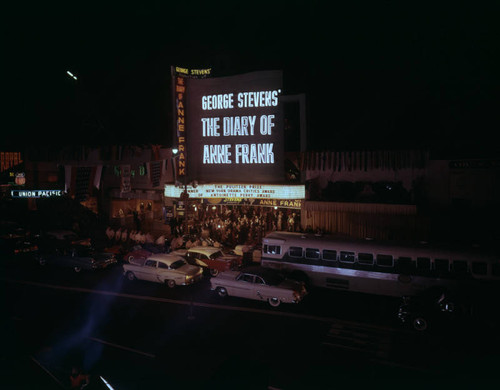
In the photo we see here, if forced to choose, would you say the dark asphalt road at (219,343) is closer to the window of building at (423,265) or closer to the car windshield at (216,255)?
the window of building at (423,265)

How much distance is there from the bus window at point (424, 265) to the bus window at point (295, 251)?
5.12 meters

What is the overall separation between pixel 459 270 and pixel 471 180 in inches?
314

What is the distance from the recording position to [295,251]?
1717cm

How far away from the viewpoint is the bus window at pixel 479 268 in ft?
45.8

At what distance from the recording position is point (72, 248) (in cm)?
2092

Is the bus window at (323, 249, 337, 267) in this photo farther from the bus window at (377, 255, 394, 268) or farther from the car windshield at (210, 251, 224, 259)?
the car windshield at (210, 251, 224, 259)

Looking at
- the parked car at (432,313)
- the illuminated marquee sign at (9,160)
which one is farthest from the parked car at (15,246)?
the parked car at (432,313)

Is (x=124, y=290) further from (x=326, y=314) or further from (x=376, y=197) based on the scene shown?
(x=376, y=197)

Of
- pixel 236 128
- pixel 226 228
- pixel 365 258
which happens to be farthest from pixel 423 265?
pixel 236 128

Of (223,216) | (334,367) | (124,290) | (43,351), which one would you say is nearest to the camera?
(43,351)

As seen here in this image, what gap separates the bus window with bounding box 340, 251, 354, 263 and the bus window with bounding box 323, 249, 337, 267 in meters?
0.31

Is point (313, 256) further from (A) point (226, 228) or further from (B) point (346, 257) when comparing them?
(A) point (226, 228)

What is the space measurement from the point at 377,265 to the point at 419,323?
323 cm

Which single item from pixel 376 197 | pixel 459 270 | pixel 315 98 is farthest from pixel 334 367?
pixel 315 98
